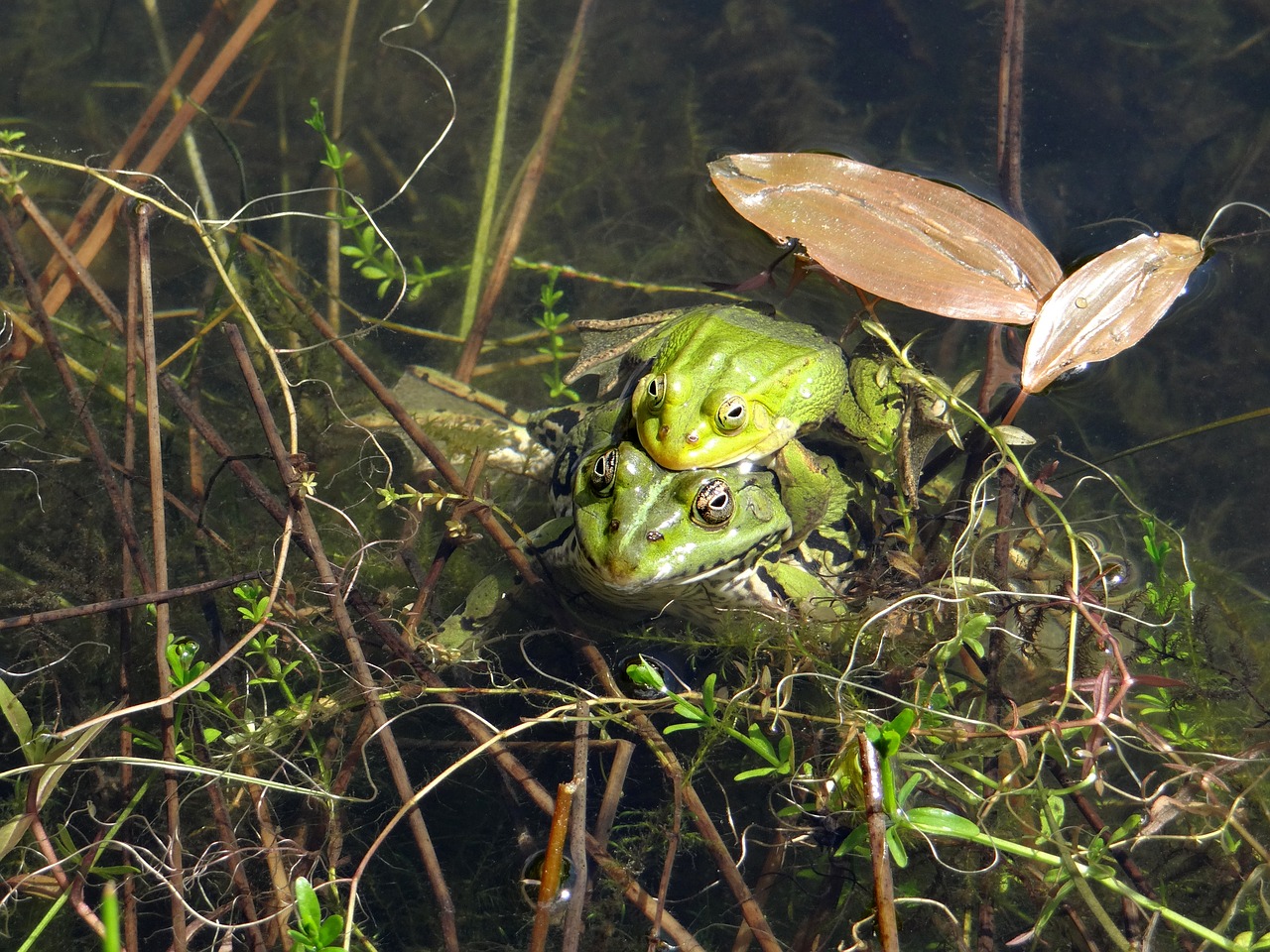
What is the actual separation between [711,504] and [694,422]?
38 cm

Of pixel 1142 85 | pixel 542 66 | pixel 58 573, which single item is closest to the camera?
pixel 58 573

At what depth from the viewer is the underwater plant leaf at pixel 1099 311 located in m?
3.26

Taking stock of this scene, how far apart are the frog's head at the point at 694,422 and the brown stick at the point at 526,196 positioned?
154 cm

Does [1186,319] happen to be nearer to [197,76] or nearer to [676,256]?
[676,256]

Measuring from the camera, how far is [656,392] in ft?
10.2

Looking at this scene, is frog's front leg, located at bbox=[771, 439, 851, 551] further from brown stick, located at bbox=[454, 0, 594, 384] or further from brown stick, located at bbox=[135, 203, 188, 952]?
brown stick, located at bbox=[135, 203, 188, 952]

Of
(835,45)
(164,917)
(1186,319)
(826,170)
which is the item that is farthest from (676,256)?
(164,917)

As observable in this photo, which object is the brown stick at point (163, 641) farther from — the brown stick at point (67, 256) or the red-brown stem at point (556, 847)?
the red-brown stem at point (556, 847)

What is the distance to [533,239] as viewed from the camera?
186 inches

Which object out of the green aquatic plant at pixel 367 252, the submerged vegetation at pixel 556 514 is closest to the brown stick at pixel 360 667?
the submerged vegetation at pixel 556 514

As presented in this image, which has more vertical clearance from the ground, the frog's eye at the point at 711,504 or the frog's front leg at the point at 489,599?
the frog's eye at the point at 711,504

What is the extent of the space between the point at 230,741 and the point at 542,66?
3.89 metres

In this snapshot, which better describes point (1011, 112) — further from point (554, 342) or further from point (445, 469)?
point (445, 469)

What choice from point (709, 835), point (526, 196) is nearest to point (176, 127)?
point (526, 196)
